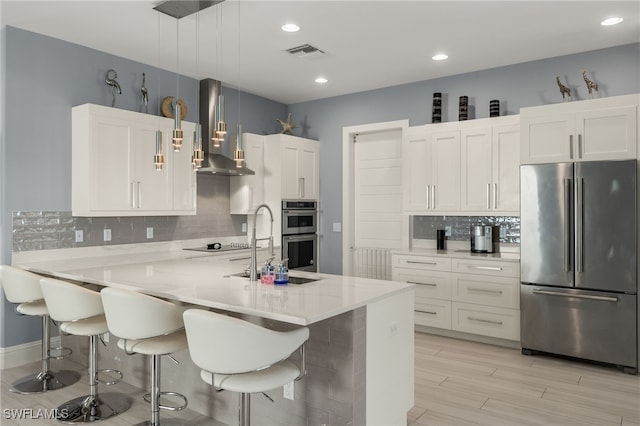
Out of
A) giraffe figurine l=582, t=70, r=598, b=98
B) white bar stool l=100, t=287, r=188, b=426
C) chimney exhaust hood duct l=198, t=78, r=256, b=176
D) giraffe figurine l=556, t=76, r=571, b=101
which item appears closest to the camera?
white bar stool l=100, t=287, r=188, b=426

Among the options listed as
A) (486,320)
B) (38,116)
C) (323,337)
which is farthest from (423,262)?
(38,116)

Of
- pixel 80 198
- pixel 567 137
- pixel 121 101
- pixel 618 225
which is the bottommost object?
pixel 618 225

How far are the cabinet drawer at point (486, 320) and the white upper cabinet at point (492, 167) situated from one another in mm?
983

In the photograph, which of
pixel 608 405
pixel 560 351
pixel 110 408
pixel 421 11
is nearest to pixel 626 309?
pixel 560 351

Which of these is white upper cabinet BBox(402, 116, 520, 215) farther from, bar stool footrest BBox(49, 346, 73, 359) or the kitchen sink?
bar stool footrest BBox(49, 346, 73, 359)

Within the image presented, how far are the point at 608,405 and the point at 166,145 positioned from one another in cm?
432

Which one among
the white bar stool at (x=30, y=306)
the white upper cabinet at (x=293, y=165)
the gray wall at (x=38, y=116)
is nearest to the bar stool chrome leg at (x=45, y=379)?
the white bar stool at (x=30, y=306)

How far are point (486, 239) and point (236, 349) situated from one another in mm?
3512

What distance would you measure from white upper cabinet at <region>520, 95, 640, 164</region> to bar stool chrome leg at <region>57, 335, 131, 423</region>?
12.7 feet

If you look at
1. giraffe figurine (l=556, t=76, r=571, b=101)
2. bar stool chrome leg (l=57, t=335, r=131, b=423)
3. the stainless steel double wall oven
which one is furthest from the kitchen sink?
giraffe figurine (l=556, t=76, r=571, b=101)

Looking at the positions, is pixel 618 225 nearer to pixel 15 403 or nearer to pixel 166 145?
pixel 166 145

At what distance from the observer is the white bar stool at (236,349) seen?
1.98 metres

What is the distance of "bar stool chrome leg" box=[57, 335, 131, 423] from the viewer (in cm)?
289

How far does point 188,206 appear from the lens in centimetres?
480
